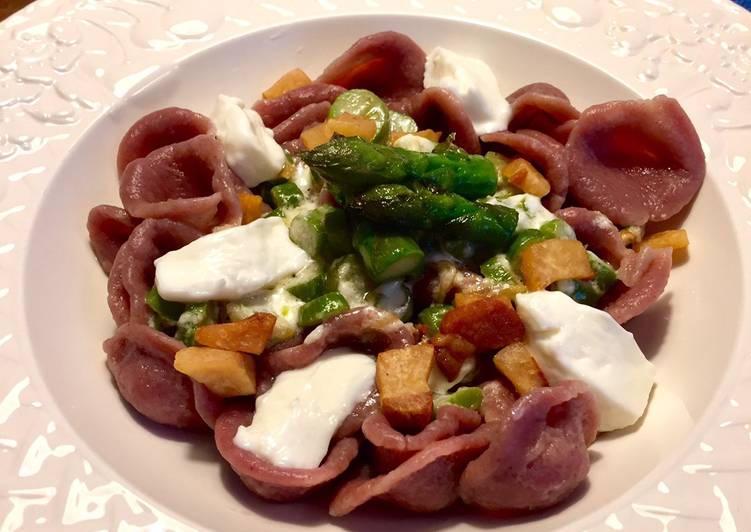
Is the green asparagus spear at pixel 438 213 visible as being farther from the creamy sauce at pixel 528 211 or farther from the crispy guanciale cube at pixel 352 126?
the crispy guanciale cube at pixel 352 126

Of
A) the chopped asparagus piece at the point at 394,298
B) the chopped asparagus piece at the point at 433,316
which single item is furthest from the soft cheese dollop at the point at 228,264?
the chopped asparagus piece at the point at 433,316

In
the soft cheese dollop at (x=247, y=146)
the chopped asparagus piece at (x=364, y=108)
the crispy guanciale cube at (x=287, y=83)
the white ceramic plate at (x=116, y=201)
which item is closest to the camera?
the white ceramic plate at (x=116, y=201)

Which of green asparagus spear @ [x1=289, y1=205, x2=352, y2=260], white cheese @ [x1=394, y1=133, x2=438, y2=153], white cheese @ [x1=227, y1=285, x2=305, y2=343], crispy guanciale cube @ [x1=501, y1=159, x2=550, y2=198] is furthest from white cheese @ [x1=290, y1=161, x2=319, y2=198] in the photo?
crispy guanciale cube @ [x1=501, y1=159, x2=550, y2=198]

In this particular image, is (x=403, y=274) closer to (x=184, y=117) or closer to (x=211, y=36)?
(x=184, y=117)

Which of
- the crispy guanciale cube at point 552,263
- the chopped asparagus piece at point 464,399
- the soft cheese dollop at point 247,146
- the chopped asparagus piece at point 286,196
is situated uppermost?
the soft cheese dollop at point 247,146

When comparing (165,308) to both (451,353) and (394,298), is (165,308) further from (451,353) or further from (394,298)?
(451,353)

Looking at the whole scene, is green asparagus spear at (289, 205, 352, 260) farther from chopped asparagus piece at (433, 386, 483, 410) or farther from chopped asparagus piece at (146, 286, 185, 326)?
chopped asparagus piece at (433, 386, 483, 410)
